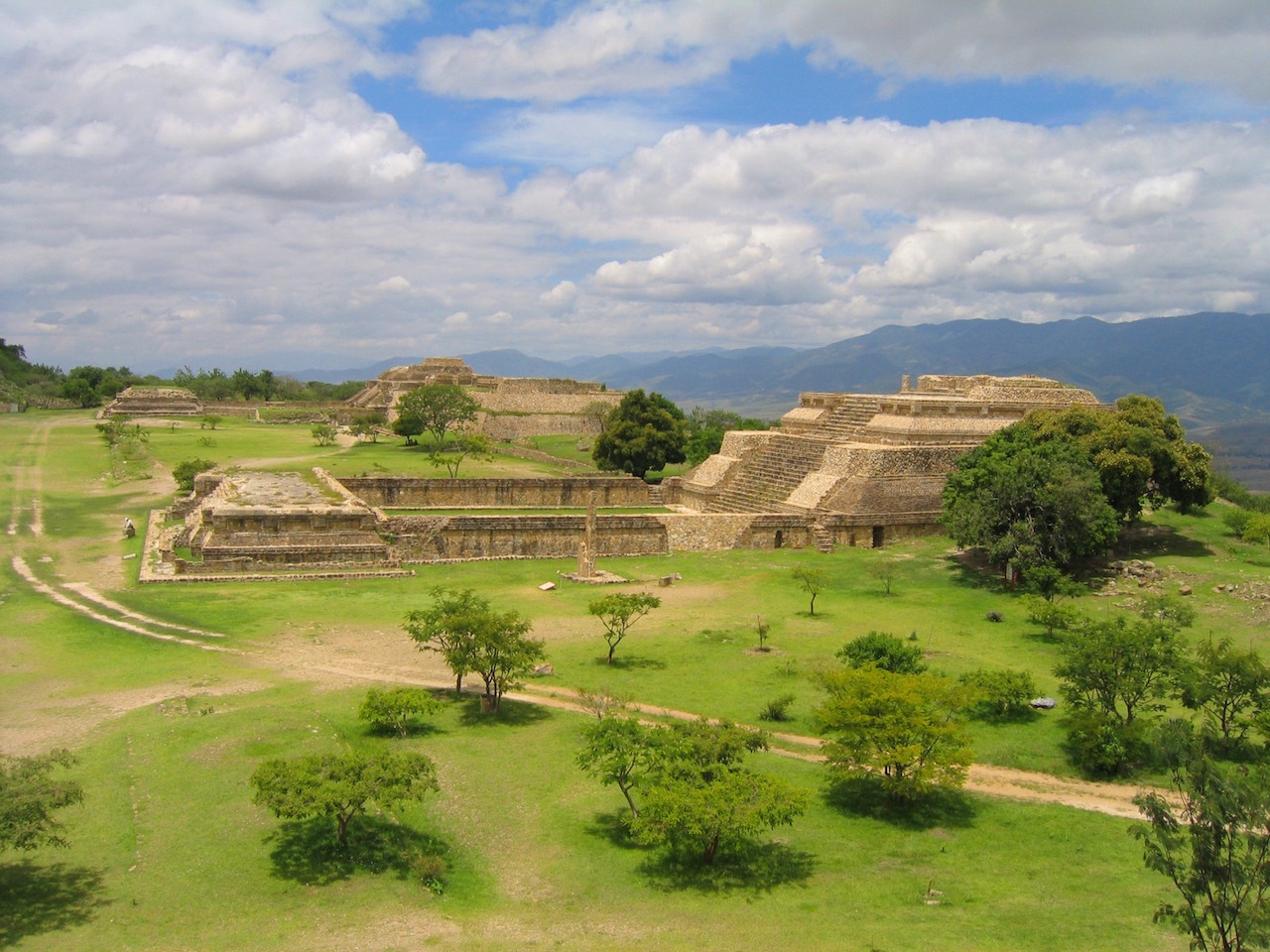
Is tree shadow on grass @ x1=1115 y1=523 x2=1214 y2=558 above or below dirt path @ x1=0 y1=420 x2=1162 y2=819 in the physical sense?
above

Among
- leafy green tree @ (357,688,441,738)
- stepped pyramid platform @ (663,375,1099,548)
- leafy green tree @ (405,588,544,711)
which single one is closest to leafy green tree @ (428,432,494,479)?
stepped pyramid platform @ (663,375,1099,548)

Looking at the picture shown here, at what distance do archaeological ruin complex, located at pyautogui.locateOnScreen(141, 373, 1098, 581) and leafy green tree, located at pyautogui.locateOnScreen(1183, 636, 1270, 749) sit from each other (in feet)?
50.8

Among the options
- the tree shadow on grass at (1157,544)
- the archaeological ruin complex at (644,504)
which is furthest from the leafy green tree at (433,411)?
the tree shadow on grass at (1157,544)

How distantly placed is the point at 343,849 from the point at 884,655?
9050 millimetres

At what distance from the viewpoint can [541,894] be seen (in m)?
10.6

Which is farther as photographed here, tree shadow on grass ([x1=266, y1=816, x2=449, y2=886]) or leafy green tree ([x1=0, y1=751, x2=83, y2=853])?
tree shadow on grass ([x1=266, y1=816, x2=449, y2=886])

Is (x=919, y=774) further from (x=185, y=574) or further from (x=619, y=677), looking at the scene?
(x=185, y=574)

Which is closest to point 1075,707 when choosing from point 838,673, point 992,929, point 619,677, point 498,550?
point 838,673

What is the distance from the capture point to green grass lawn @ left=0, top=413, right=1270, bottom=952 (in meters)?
9.91

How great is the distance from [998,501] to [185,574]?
19.8 meters

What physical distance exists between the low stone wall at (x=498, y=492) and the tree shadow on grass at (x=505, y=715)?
53.3ft

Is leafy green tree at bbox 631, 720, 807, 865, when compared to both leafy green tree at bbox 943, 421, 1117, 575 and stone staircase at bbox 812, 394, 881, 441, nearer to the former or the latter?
leafy green tree at bbox 943, 421, 1117, 575

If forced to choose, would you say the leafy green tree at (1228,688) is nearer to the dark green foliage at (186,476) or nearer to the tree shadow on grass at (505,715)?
the tree shadow on grass at (505,715)

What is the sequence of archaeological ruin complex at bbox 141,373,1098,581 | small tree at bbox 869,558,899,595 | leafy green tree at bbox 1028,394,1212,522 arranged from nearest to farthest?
1. small tree at bbox 869,558,899,595
2. archaeological ruin complex at bbox 141,373,1098,581
3. leafy green tree at bbox 1028,394,1212,522
